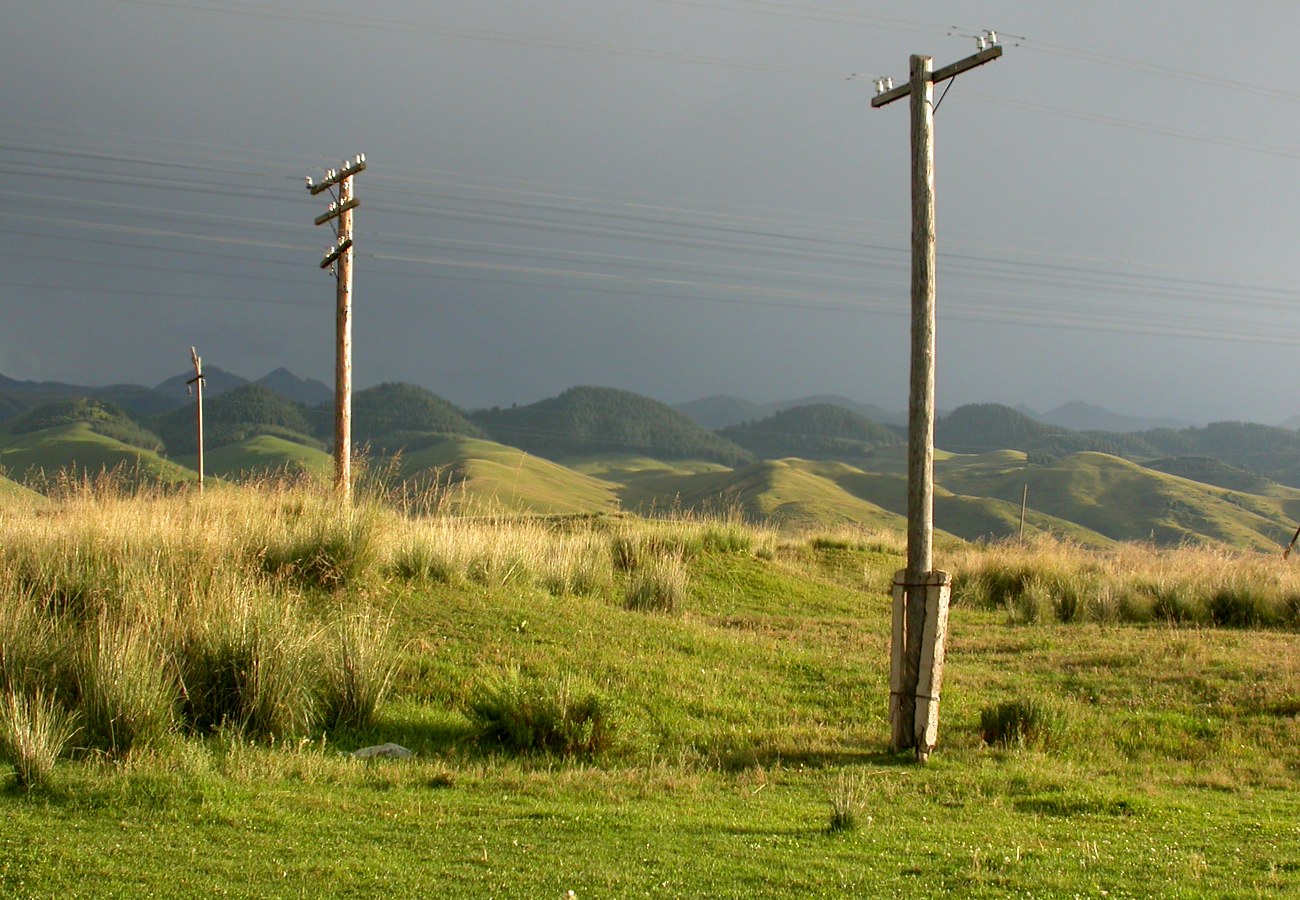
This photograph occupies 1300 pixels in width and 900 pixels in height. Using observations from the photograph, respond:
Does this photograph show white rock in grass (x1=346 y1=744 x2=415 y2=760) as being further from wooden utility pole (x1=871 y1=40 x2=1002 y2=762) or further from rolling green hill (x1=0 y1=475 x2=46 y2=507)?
rolling green hill (x1=0 y1=475 x2=46 y2=507)

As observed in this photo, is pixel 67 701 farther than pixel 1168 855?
Yes

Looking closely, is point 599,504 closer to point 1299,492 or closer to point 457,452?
point 457,452

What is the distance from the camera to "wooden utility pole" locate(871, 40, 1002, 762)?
9.83 metres

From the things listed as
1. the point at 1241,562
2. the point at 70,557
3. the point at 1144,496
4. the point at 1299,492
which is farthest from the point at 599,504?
the point at 70,557

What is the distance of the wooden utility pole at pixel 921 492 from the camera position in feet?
32.2

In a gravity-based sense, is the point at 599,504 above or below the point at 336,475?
below

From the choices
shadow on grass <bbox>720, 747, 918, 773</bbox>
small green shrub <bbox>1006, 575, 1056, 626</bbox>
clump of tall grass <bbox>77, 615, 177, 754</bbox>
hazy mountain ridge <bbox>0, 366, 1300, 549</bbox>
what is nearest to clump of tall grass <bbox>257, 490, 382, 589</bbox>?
clump of tall grass <bbox>77, 615, 177, 754</bbox>

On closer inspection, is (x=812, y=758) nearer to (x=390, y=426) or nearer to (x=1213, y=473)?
(x=1213, y=473)

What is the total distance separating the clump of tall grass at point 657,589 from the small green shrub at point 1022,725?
712cm

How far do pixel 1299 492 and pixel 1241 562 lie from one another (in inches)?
4495

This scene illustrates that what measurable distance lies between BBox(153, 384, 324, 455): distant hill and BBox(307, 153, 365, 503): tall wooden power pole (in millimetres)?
131464

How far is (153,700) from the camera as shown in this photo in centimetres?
869

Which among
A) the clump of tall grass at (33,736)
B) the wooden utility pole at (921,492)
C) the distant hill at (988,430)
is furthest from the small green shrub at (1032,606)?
the distant hill at (988,430)

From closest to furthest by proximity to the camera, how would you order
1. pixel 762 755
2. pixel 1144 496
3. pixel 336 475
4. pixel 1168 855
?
pixel 1168 855, pixel 762 755, pixel 336 475, pixel 1144 496
